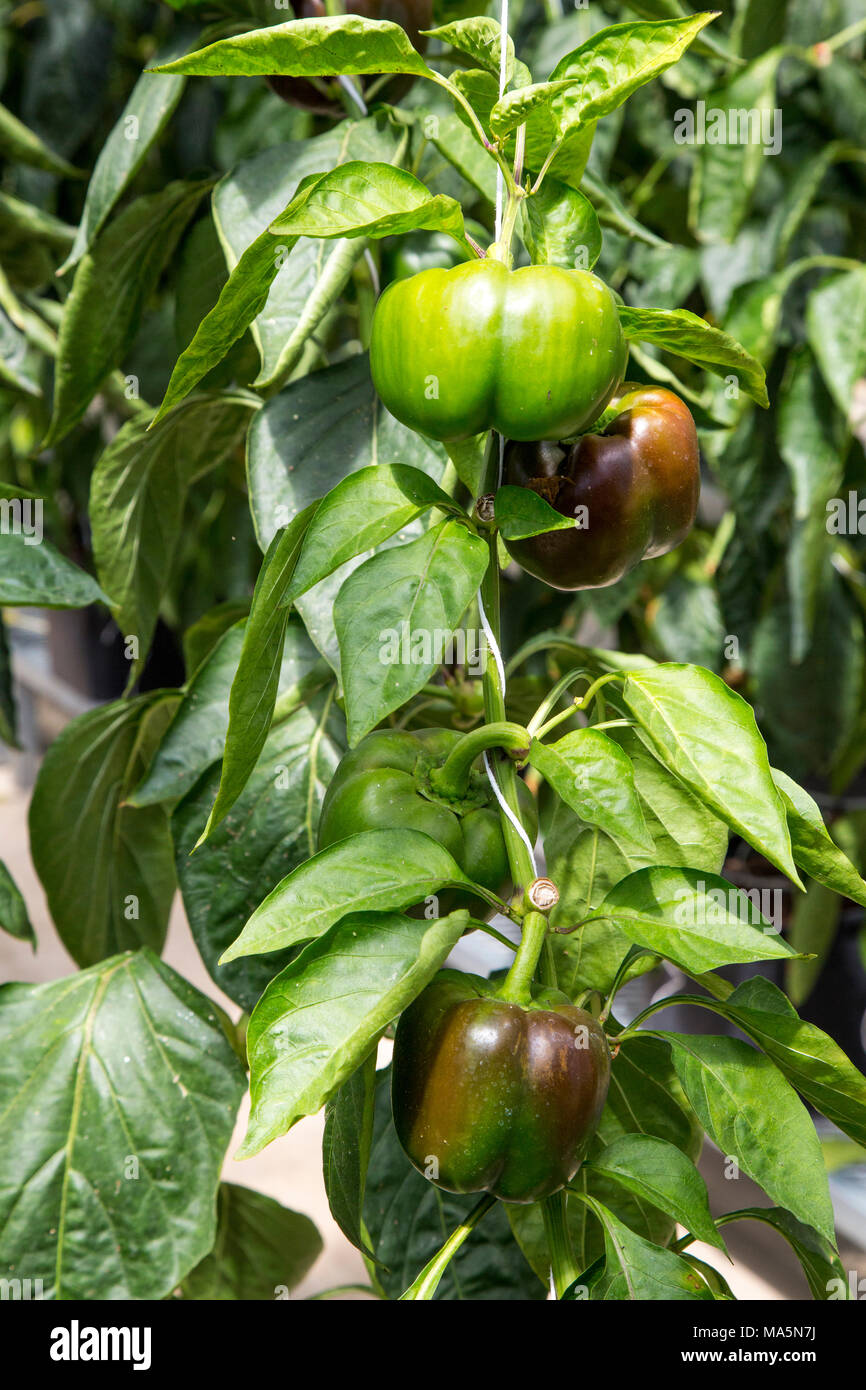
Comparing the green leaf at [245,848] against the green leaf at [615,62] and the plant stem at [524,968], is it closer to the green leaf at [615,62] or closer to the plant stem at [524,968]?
the plant stem at [524,968]

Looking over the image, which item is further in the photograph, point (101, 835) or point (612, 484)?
point (101, 835)

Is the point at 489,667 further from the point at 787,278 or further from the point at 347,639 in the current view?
the point at 787,278

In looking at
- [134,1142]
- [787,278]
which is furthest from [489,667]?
[787,278]

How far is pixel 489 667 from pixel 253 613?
0.30 feet

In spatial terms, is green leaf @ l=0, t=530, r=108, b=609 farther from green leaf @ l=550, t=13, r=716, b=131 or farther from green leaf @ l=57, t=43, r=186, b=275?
green leaf @ l=550, t=13, r=716, b=131

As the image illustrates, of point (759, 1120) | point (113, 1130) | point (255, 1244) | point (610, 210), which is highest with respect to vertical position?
point (610, 210)

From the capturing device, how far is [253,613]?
1.22ft

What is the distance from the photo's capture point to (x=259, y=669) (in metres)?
0.39

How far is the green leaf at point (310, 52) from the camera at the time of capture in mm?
343

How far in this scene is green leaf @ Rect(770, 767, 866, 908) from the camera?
1.32ft

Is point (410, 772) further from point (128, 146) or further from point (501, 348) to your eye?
point (128, 146)

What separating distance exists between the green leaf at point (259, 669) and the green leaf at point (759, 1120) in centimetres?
16

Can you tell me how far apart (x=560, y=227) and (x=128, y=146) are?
0.26 metres

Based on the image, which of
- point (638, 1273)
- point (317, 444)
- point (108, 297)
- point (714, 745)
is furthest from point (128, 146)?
point (638, 1273)
